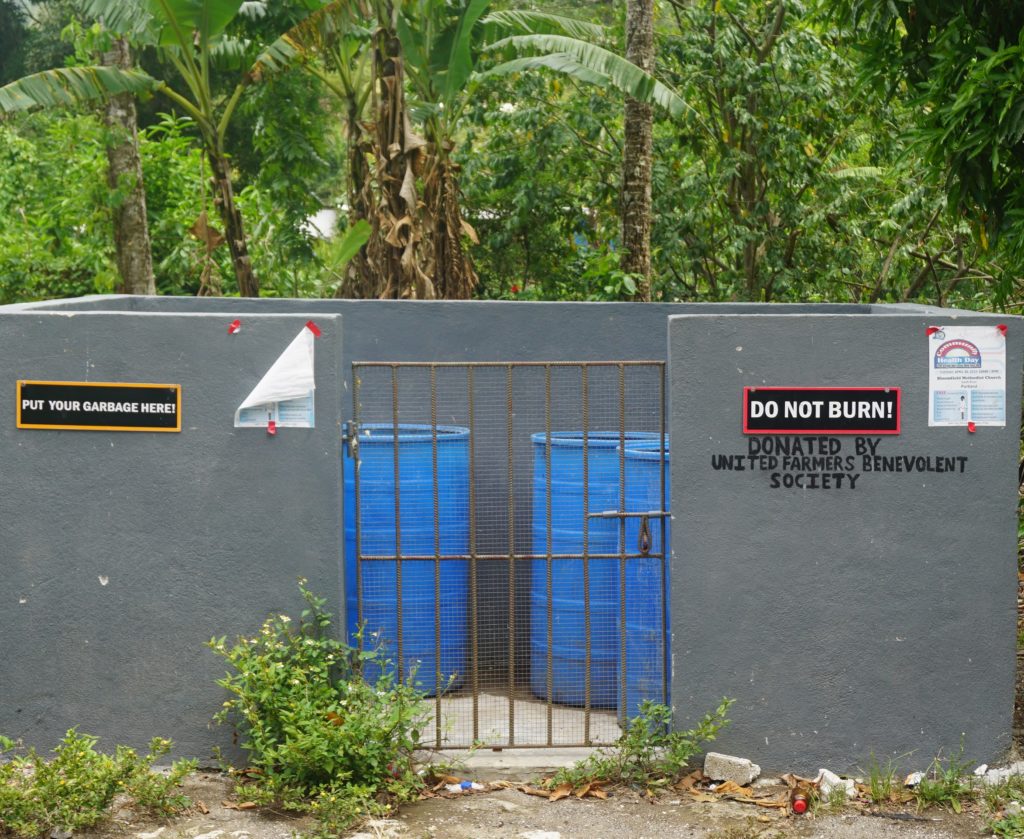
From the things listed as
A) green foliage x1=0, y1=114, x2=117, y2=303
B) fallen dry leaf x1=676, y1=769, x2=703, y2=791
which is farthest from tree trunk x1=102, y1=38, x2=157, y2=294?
fallen dry leaf x1=676, y1=769, x2=703, y2=791

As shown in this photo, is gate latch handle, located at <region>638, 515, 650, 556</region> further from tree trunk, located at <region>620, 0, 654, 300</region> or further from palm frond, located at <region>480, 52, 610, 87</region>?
palm frond, located at <region>480, 52, 610, 87</region>

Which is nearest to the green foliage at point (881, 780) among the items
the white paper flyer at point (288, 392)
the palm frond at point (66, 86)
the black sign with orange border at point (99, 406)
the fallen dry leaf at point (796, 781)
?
the fallen dry leaf at point (796, 781)

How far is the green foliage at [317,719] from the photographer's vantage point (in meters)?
5.02

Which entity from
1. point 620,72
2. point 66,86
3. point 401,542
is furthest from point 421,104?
point 401,542

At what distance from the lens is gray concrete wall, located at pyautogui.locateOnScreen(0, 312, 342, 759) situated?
5.38 m

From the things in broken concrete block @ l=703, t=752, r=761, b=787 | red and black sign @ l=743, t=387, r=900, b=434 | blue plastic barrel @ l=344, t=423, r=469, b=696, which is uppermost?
red and black sign @ l=743, t=387, r=900, b=434

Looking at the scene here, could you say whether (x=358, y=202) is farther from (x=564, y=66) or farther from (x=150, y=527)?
(x=150, y=527)

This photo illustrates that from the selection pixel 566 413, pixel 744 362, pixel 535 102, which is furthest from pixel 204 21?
pixel 744 362

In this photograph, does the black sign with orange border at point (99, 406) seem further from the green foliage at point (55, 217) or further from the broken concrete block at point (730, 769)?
the green foliage at point (55, 217)

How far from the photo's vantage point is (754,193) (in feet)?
41.9

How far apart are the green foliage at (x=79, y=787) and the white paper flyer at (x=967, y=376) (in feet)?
11.8

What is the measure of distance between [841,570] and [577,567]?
137 cm

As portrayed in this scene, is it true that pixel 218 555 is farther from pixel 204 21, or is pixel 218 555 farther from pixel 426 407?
pixel 204 21

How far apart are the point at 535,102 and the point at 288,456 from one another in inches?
333
